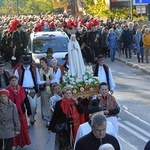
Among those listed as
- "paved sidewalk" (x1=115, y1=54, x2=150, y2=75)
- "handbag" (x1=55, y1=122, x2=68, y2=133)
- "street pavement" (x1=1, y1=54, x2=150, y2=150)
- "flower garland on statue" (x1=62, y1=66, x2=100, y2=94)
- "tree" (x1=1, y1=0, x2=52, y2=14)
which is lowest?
"tree" (x1=1, y1=0, x2=52, y2=14)

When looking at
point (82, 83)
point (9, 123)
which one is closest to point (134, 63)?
point (82, 83)

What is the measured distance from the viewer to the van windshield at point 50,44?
946 inches

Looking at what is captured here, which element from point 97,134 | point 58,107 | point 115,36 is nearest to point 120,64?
point 115,36

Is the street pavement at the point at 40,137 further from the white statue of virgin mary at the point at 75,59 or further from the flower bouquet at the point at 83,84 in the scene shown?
the white statue of virgin mary at the point at 75,59

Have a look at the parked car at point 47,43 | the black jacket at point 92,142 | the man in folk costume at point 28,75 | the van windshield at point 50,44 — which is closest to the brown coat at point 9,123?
the man in folk costume at point 28,75

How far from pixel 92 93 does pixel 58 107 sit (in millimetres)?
1593

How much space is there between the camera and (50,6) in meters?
90.4

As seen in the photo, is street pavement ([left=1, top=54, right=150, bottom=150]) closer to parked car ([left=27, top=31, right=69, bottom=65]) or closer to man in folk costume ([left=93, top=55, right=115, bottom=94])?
man in folk costume ([left=93, top=55, right=115, bottom=94])

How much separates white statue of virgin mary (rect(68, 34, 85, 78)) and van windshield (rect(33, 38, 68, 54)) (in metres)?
10.7

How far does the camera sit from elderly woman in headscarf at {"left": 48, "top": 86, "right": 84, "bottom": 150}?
11.3 metres

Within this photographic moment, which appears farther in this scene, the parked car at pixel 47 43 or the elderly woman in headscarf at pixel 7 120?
the parked car at pixel 47 43

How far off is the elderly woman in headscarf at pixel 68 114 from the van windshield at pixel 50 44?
40.8 feet

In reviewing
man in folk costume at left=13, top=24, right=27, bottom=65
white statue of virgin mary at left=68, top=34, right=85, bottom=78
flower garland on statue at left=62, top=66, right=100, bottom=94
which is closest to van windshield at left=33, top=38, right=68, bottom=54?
man in folk costume at left=13, top=24, right=27, bottom=65

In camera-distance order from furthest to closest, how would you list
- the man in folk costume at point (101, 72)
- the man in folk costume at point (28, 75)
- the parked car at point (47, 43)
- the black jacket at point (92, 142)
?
the parked car at point (47, 43) → the man in folk costume at point (28, 75) → the man in folk costume at point (101, 72) → the black jacket at point (92, 142)
